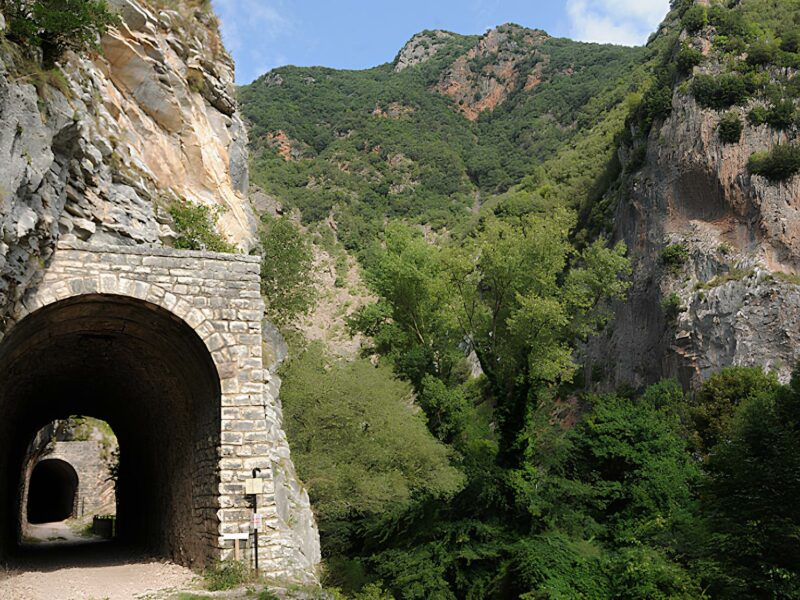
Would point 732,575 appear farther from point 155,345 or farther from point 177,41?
point 177,41

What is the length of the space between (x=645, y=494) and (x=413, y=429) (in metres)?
6.75

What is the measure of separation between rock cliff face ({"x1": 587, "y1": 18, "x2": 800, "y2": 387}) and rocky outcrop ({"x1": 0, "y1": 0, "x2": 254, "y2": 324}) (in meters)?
23.6

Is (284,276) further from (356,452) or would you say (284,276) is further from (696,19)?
(696,19)

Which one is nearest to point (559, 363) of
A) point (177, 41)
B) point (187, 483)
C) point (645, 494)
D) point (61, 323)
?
point (645, 494)

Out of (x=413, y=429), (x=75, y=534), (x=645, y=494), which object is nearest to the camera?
(x=645, y=494)

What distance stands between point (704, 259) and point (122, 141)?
3012cm

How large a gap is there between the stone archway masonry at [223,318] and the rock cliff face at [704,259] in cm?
2755

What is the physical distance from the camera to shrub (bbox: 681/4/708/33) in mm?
41500

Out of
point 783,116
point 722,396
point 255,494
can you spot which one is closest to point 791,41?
point 783,116

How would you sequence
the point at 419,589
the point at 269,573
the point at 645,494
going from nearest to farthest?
1. the point at 269,573
2. the point at 419,589
3. the point at 645,494

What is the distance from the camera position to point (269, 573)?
10016mm

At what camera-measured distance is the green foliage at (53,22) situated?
9.66 m

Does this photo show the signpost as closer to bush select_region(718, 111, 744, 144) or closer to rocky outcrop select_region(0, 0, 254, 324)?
rocky outcrop select_region(0, 0, 254, 324)

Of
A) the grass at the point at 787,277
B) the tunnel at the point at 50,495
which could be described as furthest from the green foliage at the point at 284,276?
the grass at the point at 787,277
